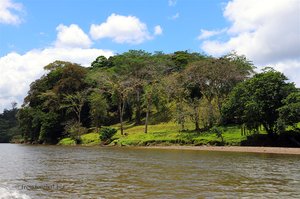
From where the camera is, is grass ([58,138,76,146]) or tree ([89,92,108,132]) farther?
tree ([89,92,108,132])

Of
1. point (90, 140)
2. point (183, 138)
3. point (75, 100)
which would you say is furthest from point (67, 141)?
point (183, 138)

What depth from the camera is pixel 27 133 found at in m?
97.8

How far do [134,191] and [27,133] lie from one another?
285 ft

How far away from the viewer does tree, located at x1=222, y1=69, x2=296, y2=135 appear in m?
50.8

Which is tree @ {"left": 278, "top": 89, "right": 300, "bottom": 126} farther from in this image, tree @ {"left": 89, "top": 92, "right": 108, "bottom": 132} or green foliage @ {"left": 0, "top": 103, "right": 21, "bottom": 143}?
green foliage @ {"left": 0, "top": 103, "right": 21, "bottom": 143}

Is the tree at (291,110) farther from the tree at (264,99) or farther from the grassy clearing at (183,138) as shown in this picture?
the grassy clearing at (183,138)

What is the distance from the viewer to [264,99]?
2037 inches

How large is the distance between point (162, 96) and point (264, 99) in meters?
27.6

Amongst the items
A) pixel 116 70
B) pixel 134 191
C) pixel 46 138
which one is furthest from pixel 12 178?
pixel 116 70

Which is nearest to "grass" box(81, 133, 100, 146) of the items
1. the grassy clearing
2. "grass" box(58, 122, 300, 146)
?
"grass" box(58, 122, 300, 146)

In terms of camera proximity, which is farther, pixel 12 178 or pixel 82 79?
pixel 82 79

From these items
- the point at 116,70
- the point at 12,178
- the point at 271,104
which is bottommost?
the point at 12,178

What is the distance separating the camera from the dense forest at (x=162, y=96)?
5188cm

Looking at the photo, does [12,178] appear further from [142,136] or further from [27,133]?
[27,133]
